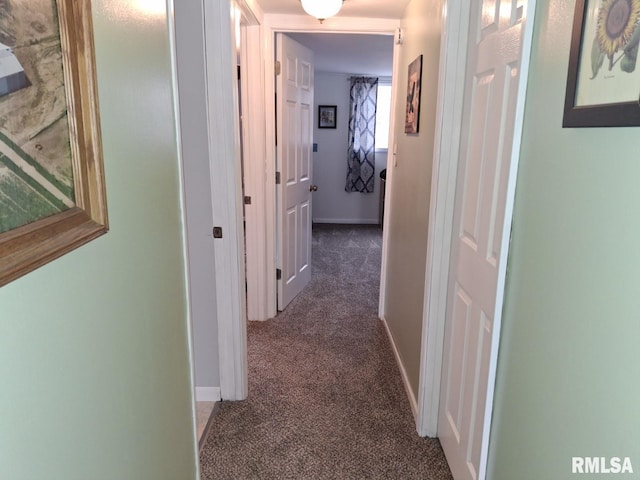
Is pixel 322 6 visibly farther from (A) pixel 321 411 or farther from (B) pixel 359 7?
(A) pixel 321 411

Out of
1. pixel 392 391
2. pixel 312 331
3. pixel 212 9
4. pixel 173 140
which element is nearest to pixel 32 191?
pixel 173 140

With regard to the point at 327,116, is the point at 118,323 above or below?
below

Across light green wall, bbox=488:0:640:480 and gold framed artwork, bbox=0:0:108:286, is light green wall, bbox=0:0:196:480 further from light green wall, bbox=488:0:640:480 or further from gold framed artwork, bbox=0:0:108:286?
light green wall, bbox=488:0:640:480

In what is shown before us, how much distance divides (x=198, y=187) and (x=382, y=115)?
16.7 feet

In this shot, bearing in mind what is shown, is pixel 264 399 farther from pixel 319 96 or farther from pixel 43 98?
pixel 319 96

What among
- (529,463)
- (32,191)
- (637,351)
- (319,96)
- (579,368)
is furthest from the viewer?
(319,96)

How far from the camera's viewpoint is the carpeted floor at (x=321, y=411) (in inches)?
75.3

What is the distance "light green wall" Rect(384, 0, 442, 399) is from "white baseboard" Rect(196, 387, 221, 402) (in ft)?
3.35

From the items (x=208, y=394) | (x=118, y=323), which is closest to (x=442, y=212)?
(x=118, y=323)

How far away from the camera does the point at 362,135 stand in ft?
21.4

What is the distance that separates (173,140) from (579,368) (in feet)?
3.84

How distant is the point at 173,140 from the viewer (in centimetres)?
132

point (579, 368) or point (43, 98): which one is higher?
point (43, 98)

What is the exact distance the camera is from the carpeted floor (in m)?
1.91
